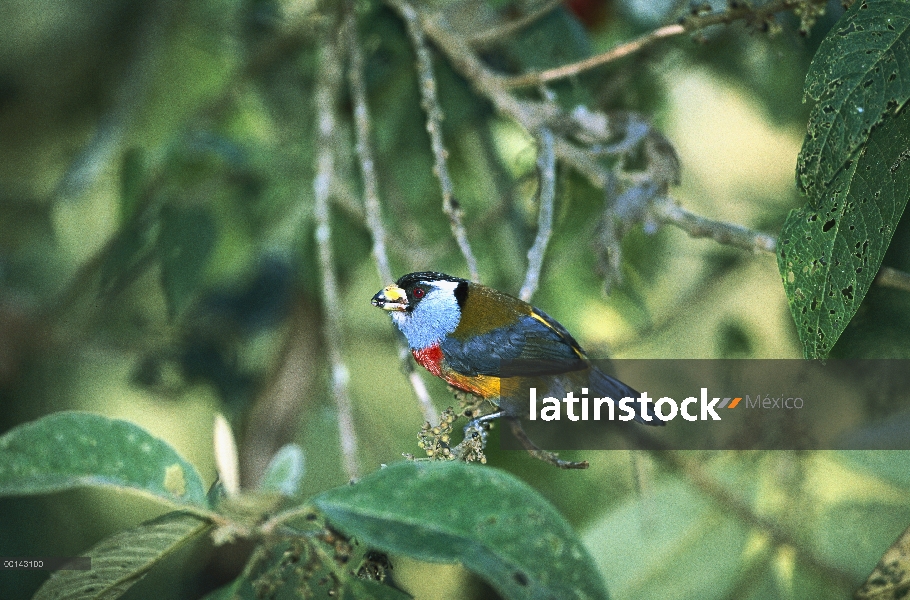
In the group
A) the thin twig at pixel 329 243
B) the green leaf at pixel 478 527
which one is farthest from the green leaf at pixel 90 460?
the thin twig at pixel 329 243

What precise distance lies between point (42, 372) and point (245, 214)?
4.14ft

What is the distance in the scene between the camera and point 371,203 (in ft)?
6.78

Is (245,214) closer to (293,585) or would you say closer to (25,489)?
(293,585)

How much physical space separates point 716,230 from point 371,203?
0.83 m

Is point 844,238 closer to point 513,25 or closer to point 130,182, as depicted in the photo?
point 513,25

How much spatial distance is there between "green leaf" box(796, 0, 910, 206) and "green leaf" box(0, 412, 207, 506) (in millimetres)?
1124

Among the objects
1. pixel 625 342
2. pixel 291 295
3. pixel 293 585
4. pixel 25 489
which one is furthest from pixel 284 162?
pixel 25 489

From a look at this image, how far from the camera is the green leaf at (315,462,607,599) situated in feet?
3.63

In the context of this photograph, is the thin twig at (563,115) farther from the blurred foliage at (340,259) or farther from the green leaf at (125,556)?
the green leaf at (125,556)

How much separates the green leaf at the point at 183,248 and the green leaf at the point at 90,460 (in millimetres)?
1318

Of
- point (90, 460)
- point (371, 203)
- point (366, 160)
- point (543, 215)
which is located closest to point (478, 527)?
point (90, 460)

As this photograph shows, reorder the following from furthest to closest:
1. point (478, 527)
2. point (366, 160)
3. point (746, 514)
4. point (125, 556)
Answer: point (746, 514)
point (366, 160)
point (125, 556)
point (478, 527)

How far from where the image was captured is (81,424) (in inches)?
48.3

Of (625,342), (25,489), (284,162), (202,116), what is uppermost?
(202,116)
